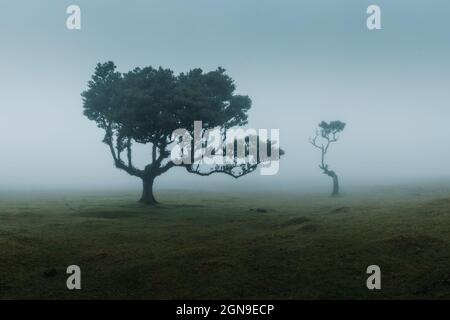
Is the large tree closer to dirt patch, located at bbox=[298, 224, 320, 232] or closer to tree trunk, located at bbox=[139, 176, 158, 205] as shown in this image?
tree trunk, located at bbox=[139, 176, 158, 205]

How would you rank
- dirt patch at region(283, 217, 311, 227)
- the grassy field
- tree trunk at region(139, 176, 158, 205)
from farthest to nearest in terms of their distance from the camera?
tree trunk at region(139, 176, 158, 205) < dirt patch at region(283, 217, 311, 227) < the grassy field

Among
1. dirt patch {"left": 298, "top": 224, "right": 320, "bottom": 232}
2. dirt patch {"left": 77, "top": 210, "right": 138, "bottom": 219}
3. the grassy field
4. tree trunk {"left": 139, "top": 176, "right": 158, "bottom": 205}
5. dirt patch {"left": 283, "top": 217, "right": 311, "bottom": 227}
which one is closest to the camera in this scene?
the grassy field

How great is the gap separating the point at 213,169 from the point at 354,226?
26.8 metres

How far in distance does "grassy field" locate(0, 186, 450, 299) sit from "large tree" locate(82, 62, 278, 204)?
643 inches

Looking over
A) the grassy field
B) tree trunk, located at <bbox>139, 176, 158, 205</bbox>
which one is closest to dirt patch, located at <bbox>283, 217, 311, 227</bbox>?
the grassy field

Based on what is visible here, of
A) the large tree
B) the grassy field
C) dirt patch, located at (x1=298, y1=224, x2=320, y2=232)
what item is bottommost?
the grassy field

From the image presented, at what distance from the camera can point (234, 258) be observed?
20281mm

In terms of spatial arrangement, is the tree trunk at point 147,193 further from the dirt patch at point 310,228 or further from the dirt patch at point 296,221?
the dirt patch at point 310,228

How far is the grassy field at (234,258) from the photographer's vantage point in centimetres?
1598

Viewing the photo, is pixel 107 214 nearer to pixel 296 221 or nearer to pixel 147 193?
pixel 147 193

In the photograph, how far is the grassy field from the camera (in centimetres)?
1598

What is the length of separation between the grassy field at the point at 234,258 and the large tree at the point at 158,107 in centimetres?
1633
